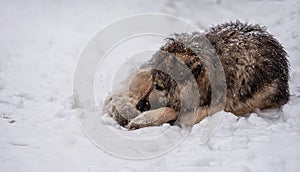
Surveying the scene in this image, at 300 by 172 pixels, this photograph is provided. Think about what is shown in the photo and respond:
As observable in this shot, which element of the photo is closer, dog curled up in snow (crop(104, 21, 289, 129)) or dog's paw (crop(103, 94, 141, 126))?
dog curled up in snow (crop(104, 21, 289, 129))

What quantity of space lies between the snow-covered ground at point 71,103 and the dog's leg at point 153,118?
0.26 meters

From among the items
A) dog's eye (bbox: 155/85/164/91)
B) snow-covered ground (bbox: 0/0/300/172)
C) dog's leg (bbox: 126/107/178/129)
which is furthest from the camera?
dog's eye (bbox: 155/85/164/91)

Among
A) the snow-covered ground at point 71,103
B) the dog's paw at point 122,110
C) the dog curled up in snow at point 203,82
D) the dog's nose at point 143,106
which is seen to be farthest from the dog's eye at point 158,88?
the snow-covered ground at point 71,103

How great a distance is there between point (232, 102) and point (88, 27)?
575cm

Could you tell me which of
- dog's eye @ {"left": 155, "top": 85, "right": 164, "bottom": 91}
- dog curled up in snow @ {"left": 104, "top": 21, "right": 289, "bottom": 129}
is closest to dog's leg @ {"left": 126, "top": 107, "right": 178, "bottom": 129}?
dog curled up in snow @ {"left": 104, "top": 21, "right": 289, "bottom": 129}

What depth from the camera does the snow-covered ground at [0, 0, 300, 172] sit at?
3322mm

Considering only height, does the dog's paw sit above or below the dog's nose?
below

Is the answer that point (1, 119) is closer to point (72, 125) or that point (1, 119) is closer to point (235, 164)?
point (72, 125)

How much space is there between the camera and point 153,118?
448 cm

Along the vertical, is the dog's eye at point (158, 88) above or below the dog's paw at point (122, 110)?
above

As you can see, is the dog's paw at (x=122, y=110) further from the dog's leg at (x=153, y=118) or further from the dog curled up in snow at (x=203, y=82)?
the dog's leg at (x=153, y=118)

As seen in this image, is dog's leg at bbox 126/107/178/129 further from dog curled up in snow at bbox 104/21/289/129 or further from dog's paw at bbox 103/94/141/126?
dog's paw at bbox 103/94/141/126

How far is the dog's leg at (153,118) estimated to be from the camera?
4.48 m

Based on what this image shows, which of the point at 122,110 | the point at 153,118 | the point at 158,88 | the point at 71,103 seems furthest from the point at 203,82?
the point at 71,103
